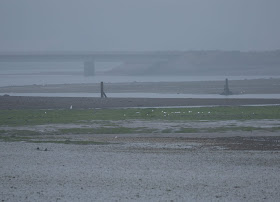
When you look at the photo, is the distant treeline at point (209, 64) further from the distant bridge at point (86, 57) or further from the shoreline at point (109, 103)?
the shoreline at point (109, 103)

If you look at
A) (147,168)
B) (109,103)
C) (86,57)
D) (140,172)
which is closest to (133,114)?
(109,103)

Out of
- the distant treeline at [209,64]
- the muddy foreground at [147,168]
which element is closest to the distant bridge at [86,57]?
the distant treeline at [209,64]

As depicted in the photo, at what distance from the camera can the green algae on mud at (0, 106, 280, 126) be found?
2850cm

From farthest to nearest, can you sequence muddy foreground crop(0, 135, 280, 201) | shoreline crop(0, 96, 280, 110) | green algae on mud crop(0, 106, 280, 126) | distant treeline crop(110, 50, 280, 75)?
distant treeline crop(110, 50, 280, 75), shoreline crop(0, 96, 280, 110), green algae on mud crop(0, 106, 280, 126), muddy foreground crop(0, 135, 280, 201)

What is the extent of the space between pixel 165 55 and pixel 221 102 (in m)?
115

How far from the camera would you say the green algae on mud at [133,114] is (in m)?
28.5

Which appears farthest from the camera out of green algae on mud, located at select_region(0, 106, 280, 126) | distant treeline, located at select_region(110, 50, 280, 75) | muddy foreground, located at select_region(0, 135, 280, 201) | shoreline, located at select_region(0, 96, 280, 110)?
distant treeline, located at select_region(110, 50, 280, 75)

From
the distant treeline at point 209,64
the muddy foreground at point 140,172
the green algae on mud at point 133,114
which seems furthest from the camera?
the distant treeline at point 209,64

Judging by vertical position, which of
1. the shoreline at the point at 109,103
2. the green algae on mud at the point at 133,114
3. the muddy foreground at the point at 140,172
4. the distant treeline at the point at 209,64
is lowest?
the muddy foreground at the point at 140,172

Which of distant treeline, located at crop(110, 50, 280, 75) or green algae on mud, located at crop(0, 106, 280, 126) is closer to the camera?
green algae on mud, located at crop(0, 106, 280, 126)

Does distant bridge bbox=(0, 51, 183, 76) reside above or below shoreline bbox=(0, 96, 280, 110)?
above

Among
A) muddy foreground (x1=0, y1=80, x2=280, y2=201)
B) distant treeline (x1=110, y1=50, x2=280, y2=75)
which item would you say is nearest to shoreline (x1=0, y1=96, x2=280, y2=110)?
muddy foreground (x1=0, y1=80, x2=280, y2=201)

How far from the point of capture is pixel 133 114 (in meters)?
31.3

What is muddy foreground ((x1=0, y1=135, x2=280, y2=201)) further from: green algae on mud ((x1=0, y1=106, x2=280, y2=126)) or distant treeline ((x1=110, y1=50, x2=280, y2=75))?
distant treeline ((x1=110, y1=50, x2=280, y2=75))
